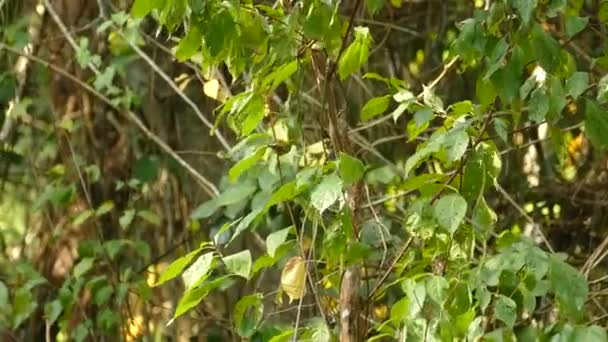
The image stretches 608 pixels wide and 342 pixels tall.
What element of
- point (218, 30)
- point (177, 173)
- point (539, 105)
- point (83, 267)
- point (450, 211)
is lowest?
point (83, 267)

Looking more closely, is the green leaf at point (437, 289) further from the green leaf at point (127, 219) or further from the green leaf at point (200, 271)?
the green leaf at point (127, 219)

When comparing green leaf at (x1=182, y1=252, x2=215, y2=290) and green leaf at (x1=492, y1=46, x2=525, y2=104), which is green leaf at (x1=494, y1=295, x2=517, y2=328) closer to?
green leaf at (x1=492, y1=46, x2=525, y2=104)

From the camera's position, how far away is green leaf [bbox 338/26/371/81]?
4.51ft

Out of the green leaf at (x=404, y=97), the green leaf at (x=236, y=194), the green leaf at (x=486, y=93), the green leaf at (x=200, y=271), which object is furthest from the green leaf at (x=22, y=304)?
the green leaf at (x=486, y=93)

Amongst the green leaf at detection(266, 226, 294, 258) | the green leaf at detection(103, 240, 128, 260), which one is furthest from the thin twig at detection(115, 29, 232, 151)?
the green leaf at detection(266, 226, 294, 258)

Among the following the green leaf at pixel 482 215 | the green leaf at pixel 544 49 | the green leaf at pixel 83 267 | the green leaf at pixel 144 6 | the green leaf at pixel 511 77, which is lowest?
the green leaf at pixel 83 267

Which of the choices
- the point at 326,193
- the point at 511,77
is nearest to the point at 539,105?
the point at 511,77

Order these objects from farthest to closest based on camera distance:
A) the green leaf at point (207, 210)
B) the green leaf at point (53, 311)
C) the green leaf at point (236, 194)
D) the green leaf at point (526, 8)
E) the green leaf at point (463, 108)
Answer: the green leaf at point (53, 311) < the green leaf at point (207, 210) < the green leaf at point (236, 194) < the green leaf at point (463, 108) < the green leaf at point (526, 8)

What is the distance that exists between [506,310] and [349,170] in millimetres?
265

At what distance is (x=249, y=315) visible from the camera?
1560 millimetres

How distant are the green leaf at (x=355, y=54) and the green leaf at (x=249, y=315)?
1.02ft

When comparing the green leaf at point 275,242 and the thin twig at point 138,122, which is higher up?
the green leaf at point 275,242

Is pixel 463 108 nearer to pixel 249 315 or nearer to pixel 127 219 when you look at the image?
pixel 249 315

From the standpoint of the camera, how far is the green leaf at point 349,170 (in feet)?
4.13
